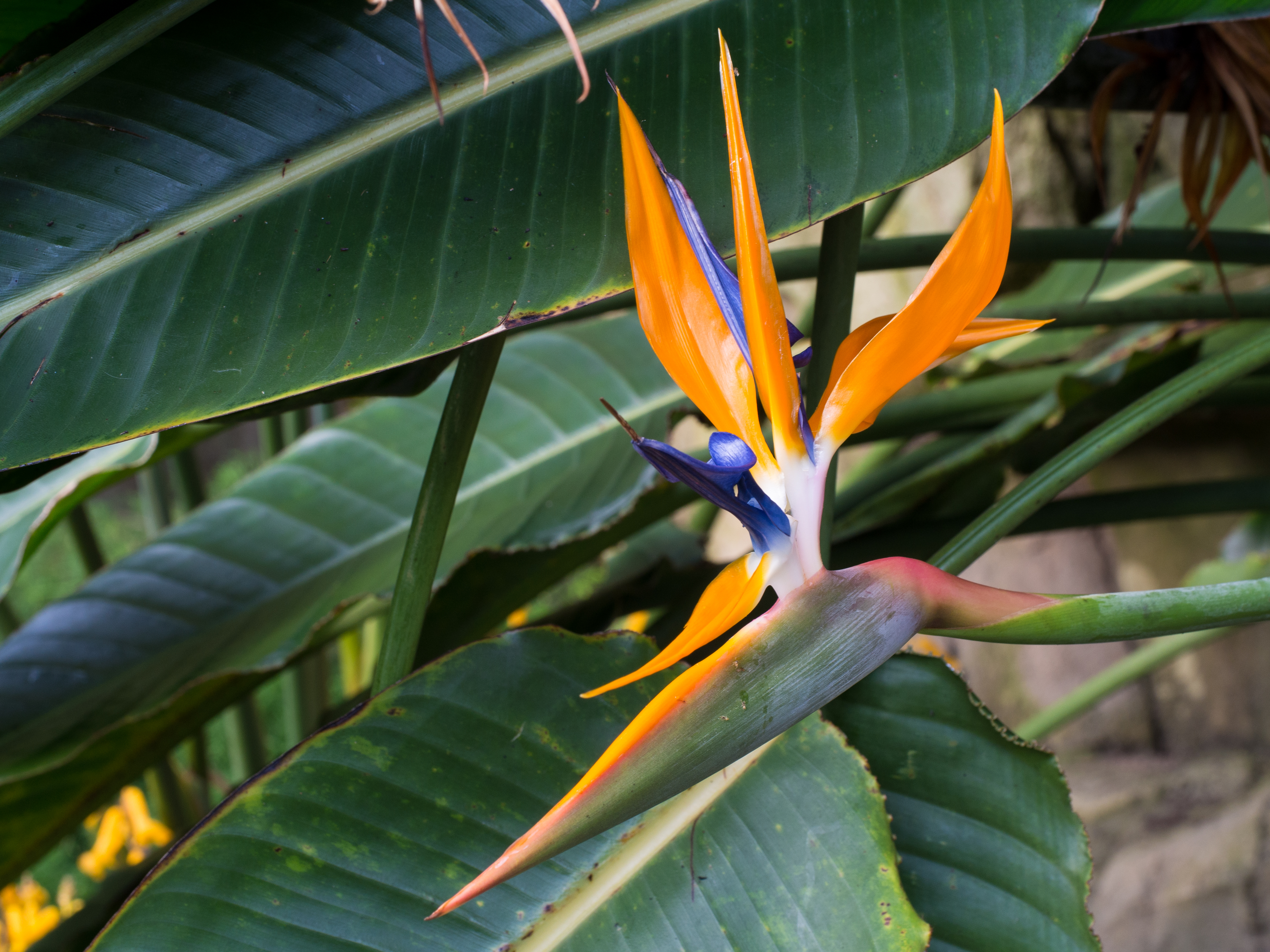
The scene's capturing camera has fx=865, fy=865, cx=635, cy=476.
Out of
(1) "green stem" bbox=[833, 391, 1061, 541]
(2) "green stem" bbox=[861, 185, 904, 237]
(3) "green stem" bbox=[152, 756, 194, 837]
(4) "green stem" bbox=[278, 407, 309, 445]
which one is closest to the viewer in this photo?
(1) "green stem" bbox=[833, 391, 1061, 541]

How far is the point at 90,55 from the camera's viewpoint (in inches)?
12.0

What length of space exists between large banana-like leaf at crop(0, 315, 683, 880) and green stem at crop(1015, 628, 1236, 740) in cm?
45

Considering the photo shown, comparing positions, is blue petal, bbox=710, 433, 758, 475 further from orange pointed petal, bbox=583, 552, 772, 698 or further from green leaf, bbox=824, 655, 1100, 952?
green leaf, bbox=824, 655, 1100, 952

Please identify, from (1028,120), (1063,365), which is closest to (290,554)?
(1063,365)

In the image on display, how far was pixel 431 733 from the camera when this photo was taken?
33cm

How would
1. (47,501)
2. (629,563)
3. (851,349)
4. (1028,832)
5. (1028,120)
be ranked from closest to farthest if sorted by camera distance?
1. (851,349)
2. (1028,832)
3. (47,501)
4. (629,563)
5. (1028,120)

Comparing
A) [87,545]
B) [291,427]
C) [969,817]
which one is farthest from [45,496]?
[969,817]

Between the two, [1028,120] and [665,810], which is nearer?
[665,810]

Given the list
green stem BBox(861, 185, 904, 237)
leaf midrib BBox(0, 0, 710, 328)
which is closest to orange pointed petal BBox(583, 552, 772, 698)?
leaf midrib BBox(0, 0, 710, 328)

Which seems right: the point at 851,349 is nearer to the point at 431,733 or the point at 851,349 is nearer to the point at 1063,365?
the point at 431,733

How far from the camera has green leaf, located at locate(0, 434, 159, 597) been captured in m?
0.48

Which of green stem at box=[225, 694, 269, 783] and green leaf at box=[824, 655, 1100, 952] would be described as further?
green stem at box=[225, 694, 269, 783]

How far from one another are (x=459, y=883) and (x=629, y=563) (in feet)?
1.33

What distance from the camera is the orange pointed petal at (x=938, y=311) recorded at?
212 millimetres
